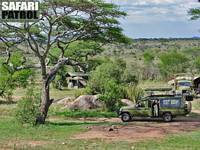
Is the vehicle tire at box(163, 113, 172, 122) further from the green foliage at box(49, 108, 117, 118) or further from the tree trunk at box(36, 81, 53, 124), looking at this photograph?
the tree trunk at box(36, 81, 53, 124)

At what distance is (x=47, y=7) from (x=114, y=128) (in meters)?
7.46

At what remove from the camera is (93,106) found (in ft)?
121

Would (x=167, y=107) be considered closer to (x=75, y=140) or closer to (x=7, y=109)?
(x=75, y=140)

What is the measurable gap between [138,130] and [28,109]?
19.1 feet

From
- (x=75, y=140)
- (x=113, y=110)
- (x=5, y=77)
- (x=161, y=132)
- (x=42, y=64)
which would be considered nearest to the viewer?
(x=75, y=140)

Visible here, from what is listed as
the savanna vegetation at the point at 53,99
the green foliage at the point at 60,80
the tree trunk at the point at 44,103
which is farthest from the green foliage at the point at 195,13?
the green foliage at the point at 60,80

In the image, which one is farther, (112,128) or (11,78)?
(11,78)

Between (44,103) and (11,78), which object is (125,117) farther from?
(11,78)

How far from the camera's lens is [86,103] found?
36.9 m

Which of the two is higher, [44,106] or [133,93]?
[133,93]

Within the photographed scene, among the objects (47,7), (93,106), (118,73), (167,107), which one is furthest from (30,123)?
(118,73)
